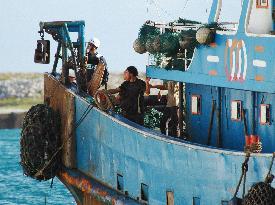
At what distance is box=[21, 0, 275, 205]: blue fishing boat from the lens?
58.7 feet

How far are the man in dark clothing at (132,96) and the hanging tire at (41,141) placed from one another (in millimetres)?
1895

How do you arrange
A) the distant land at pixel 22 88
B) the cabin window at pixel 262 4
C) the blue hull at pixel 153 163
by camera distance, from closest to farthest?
the blue hull at pixel 153 163 < the cabin window at pixel 262 4 < the distant land at pixel 22 88

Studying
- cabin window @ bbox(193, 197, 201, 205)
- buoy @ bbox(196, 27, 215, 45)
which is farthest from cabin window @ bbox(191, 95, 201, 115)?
cabin window @ bbox(193, 197, 201, 205)

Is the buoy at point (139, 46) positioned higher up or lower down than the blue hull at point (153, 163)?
higher up

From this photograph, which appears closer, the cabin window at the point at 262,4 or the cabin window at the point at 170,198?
the cabin window at the point at 262,4

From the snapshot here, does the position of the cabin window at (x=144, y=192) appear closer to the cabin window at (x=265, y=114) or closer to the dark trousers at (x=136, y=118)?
the dark trousers at (x=136, y=118)

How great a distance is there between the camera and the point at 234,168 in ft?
57.7

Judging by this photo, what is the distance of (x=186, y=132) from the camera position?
20.7 m

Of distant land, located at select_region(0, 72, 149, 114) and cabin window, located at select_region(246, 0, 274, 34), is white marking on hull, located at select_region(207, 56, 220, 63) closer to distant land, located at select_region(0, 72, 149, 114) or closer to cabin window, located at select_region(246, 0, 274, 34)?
cabin window, located at select_region(246, 0, 274, 34)

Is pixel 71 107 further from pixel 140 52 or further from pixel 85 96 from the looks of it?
pixel 140 52

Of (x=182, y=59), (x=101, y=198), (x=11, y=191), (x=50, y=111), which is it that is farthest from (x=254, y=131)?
(x=11, y=191)

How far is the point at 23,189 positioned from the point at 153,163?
16.9 meters

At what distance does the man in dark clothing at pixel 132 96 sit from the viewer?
66.7 ft

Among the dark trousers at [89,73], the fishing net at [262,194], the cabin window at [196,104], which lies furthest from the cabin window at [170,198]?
the dark trousers at [89,73]
